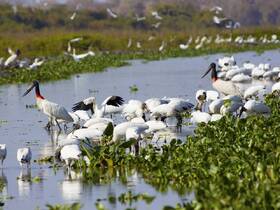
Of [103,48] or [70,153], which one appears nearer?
[70,153]

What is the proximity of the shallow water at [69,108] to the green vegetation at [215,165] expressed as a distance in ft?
0.92

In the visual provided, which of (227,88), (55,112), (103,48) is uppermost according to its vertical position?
(103,48)

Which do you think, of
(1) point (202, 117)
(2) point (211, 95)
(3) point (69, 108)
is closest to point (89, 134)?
(1) point (202, 117)

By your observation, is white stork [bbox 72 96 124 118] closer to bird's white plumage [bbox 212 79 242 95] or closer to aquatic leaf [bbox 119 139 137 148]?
bird's white plumage [bbox 212 79 242 95]

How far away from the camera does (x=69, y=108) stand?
63.5 feet

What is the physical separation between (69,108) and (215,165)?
1012 centimetres

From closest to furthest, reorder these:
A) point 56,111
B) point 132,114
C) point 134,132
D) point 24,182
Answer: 1. point 24,182
2. point 134,132
3. point 56,111
4. point 132,114

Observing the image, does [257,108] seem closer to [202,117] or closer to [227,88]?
[202,117]

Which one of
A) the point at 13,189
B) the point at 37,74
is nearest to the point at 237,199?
the point at 13,189

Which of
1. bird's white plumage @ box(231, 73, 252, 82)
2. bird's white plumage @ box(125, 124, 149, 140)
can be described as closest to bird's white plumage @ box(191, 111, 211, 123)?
bird's white plumage @ box(125, 124, 149, 140)

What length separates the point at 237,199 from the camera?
24.9ft

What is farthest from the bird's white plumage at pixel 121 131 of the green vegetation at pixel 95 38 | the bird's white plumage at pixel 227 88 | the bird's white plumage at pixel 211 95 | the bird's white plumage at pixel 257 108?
the green vegetation at pixel 95 38

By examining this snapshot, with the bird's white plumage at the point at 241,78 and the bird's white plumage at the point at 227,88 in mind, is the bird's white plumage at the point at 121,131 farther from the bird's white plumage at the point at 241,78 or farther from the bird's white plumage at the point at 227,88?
the bird's white plumage at the point at 241,78

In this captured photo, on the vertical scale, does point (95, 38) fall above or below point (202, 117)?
above
